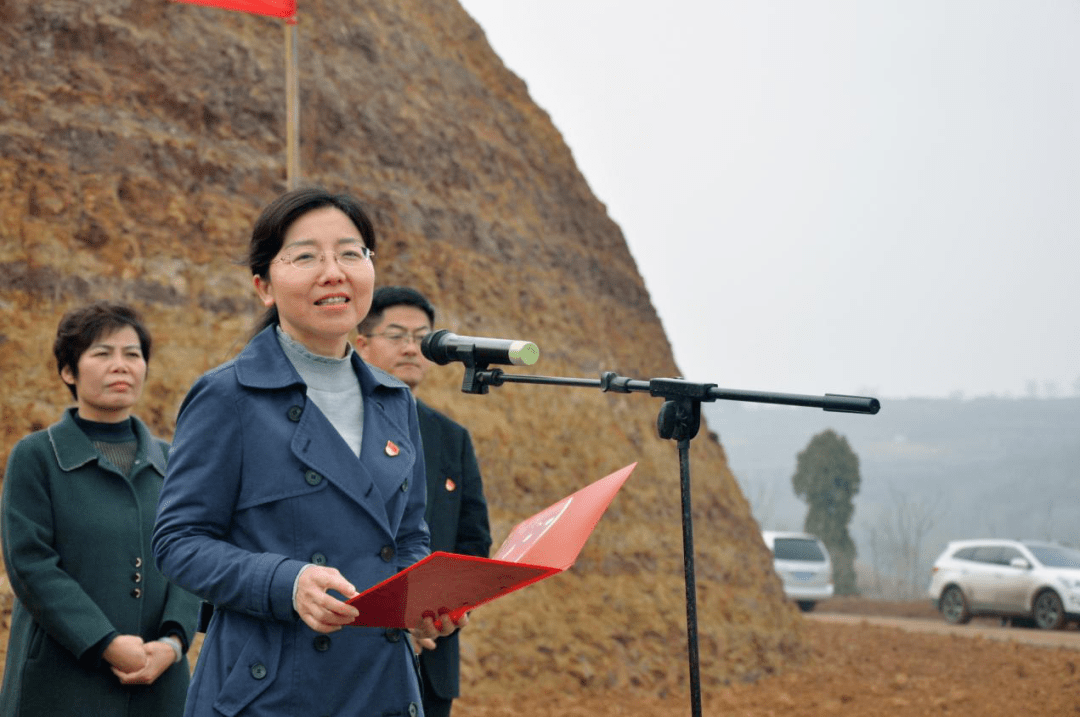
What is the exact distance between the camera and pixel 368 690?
7.73 ft

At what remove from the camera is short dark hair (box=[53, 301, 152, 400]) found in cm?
401

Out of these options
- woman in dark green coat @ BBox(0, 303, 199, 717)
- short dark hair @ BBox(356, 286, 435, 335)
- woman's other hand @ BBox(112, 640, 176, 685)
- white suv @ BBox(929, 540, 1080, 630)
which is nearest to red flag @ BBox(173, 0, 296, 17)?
short dark hair @ BBox(356, 286, 435, 335)

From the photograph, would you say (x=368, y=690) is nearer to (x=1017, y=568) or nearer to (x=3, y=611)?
(x=3, y=611)

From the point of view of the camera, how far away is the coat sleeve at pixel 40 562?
364 centimetres

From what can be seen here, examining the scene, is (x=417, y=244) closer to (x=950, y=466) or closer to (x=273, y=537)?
(x=273, y=537)

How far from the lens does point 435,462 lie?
15.6ft

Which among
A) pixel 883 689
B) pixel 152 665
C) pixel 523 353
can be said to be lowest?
pixel 883 689

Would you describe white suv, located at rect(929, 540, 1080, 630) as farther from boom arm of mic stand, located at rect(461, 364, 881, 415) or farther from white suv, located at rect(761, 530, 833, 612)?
boom arm of mic stand, located at rect(461, 364, 881, 415)

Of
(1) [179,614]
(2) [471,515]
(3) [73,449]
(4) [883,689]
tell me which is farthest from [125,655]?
(4) [883,689]

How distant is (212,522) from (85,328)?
1.97 meters

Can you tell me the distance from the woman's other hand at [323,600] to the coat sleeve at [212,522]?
0.14ft

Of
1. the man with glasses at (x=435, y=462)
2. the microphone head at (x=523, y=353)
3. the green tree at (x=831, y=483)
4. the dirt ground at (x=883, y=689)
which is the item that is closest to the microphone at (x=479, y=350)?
the microphone head at (x=523, y=353)

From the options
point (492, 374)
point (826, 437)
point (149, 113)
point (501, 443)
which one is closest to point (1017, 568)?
point (501, 443)

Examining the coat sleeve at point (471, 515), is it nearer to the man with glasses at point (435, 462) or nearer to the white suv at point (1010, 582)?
the man with glasses at point (435, 462)
